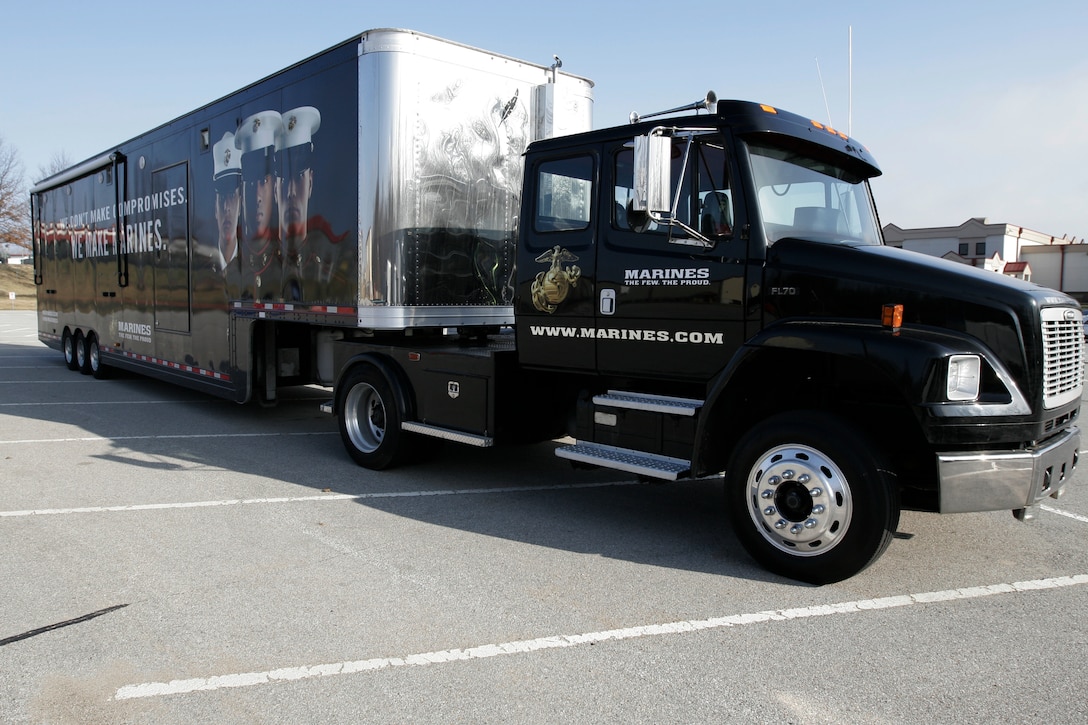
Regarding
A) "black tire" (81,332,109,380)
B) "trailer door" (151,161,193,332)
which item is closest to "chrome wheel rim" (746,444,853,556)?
"trailer door" (151,161,193,332)

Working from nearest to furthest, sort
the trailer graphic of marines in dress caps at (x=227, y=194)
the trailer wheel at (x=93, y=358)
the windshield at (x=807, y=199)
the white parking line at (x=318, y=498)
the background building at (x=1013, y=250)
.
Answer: the windshield at (x=807, y=199)
the white parking line at (x=318, y=498)
the trailer graphic of marines in dress caps at (x=227, y=194)
the trailer wheel at (x=93, y=358)
the background building at (x=1013, y=250)

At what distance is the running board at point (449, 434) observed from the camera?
6305 millimetres

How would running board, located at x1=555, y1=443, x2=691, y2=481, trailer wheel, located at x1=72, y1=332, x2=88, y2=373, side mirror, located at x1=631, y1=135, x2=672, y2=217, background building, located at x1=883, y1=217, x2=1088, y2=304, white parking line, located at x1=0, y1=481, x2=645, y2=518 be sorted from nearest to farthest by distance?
1. side mirror, located at x1=631, y1=135, x2=672, y2=217
2. running board, located at x1=555, y1=443, x2=691, y2=481
3. white parking line, located at x1=0, y1=481, x2=645, y2=518
4. trailer wheel, located at x1=72, y1=332, x2=88, y2=373
5. background building, located at x1=883, y1=217, x2=1088, y2=304

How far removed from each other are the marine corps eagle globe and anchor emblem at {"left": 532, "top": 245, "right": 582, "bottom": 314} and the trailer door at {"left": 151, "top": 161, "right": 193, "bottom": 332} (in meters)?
5.74

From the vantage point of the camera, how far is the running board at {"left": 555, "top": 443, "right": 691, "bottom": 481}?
5035 millimetres

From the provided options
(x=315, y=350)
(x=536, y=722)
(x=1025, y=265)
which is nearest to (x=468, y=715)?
(x=536, y=722)

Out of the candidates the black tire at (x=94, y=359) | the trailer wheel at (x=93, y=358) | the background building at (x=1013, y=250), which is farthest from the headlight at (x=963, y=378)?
the background building at (x=1013, y=250)

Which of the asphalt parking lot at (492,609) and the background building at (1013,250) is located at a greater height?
the background building at (1013,250)

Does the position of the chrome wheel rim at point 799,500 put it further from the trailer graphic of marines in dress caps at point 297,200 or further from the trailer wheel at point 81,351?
the trailer wheel at point 81,351

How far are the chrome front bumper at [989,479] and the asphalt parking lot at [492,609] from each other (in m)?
0.56

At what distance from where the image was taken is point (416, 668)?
138 inches

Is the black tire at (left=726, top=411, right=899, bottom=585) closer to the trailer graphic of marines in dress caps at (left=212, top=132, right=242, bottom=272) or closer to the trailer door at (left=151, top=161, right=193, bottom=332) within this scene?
the trailer graphic of marines in dress caps at (left=212, top=132, right=242, bottom=272)

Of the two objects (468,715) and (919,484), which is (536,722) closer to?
(468,715)

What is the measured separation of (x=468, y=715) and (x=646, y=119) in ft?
12.8
